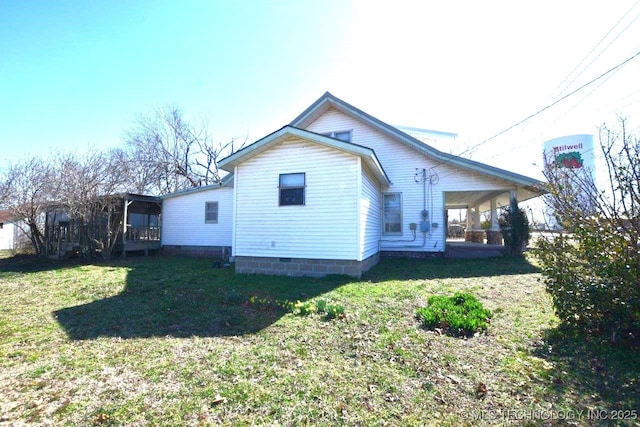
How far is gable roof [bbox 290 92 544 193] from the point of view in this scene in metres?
11.1

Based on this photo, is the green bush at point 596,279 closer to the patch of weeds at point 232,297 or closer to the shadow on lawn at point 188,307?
the shadow on lawn at point 188,307

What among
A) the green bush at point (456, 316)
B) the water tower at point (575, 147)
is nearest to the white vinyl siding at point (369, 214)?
the green bush at point (456, 316)

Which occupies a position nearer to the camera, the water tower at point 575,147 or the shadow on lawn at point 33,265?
the shadow on lawn at point 33,265

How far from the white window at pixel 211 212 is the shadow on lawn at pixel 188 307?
5.66 m

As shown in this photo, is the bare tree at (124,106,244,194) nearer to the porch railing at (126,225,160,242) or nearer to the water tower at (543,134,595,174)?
the porch railing at (126,225,160,242)

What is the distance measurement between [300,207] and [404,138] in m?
6.39

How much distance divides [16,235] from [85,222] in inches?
360

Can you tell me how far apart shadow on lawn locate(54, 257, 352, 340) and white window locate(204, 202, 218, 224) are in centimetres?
566

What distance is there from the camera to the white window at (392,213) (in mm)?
12438

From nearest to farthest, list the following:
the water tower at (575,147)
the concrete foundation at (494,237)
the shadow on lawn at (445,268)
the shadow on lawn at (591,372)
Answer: the shadow on lawn at (591,372), the shadow on lawn at (445,268), the concrete foundation at (494,237), the water tower at (575,147)

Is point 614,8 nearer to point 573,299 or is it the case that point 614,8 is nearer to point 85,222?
point 573,299

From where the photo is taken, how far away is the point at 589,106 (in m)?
7.43

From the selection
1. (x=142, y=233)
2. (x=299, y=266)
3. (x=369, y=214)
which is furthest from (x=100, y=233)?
(x=369, y=214)

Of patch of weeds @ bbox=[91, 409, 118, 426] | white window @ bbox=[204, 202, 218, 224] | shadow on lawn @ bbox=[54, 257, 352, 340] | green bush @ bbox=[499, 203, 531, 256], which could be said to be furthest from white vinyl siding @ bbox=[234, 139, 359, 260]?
green bush @ bbox=[499, 203, 531, 256]
